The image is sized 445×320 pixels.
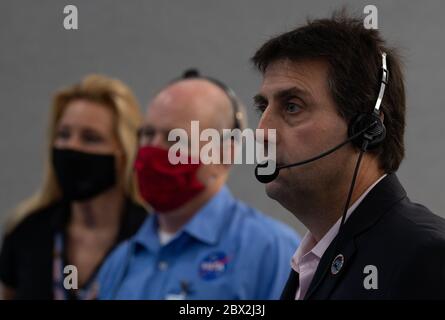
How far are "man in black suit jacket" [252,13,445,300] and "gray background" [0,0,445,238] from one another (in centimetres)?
A: 132

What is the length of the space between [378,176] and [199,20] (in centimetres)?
190

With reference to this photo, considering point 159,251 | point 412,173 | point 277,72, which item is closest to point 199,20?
point 412,173

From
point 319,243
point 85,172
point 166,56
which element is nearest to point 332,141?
point 319,243

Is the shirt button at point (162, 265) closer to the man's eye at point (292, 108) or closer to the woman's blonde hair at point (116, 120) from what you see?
the woman's blonde hair at point (116, 120)

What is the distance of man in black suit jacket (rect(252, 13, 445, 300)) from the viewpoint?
1.23 m

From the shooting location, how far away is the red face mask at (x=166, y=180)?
2.26m

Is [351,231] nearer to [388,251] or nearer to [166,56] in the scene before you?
[388,251]

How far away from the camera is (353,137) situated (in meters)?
1.28

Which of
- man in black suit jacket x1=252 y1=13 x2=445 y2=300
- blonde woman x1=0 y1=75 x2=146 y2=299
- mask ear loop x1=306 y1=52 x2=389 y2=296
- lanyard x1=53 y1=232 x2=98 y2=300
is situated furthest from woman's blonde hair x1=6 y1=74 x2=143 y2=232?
mask ear loop x1=306 y1=52 x2=389 y2=296

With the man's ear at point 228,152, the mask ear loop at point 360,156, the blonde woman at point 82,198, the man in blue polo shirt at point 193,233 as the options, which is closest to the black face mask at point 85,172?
the blonde woman at point 82,198

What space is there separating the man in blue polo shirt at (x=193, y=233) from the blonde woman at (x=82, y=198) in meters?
0.31

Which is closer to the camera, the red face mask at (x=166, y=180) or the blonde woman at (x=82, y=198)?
the red face mask at (x=166, y=180)

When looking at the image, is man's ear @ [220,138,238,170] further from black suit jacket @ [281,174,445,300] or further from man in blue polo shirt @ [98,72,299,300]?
black suit jacket @ [281,174,445,300]
